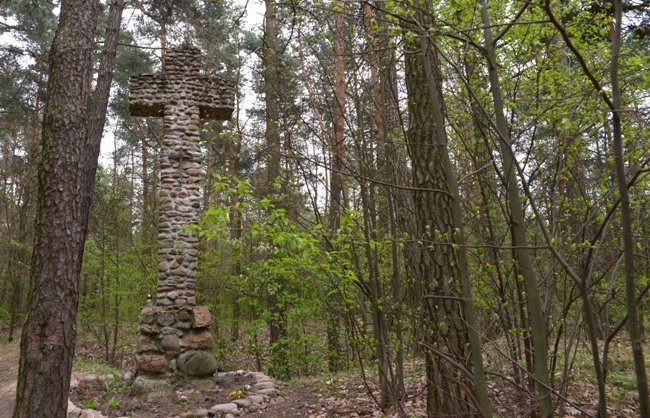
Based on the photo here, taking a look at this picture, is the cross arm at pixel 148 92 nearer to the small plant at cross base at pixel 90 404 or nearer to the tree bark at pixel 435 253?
the small plant at cross base at pixel 90 404

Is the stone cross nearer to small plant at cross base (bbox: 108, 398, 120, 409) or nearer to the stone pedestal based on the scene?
the stone pedestal

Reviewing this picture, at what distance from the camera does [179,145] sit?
714 cm

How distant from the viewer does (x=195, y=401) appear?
5992 mm


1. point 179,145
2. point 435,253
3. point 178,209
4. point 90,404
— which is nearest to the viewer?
point 435,253

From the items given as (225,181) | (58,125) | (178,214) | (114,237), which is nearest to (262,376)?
(178,214)

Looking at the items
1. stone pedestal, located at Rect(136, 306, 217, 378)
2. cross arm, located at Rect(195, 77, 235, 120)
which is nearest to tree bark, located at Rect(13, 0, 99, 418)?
stone pedestal, located at Rect(136, 306, 217, 378)

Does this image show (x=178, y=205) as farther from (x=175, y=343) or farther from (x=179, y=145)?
(x=175, y=343)

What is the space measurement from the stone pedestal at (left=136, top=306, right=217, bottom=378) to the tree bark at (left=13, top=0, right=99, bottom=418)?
9.70 feet

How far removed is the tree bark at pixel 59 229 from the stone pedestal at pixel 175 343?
2.96m

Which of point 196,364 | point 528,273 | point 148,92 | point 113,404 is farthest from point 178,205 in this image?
point 528,273

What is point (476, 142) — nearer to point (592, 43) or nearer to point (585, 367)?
point (592, 43)

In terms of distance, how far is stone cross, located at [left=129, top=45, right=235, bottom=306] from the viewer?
6828 mm

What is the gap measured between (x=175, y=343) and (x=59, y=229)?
3475mm

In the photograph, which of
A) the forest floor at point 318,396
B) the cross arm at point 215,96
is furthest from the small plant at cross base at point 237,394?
the cross arm at point 215,96
